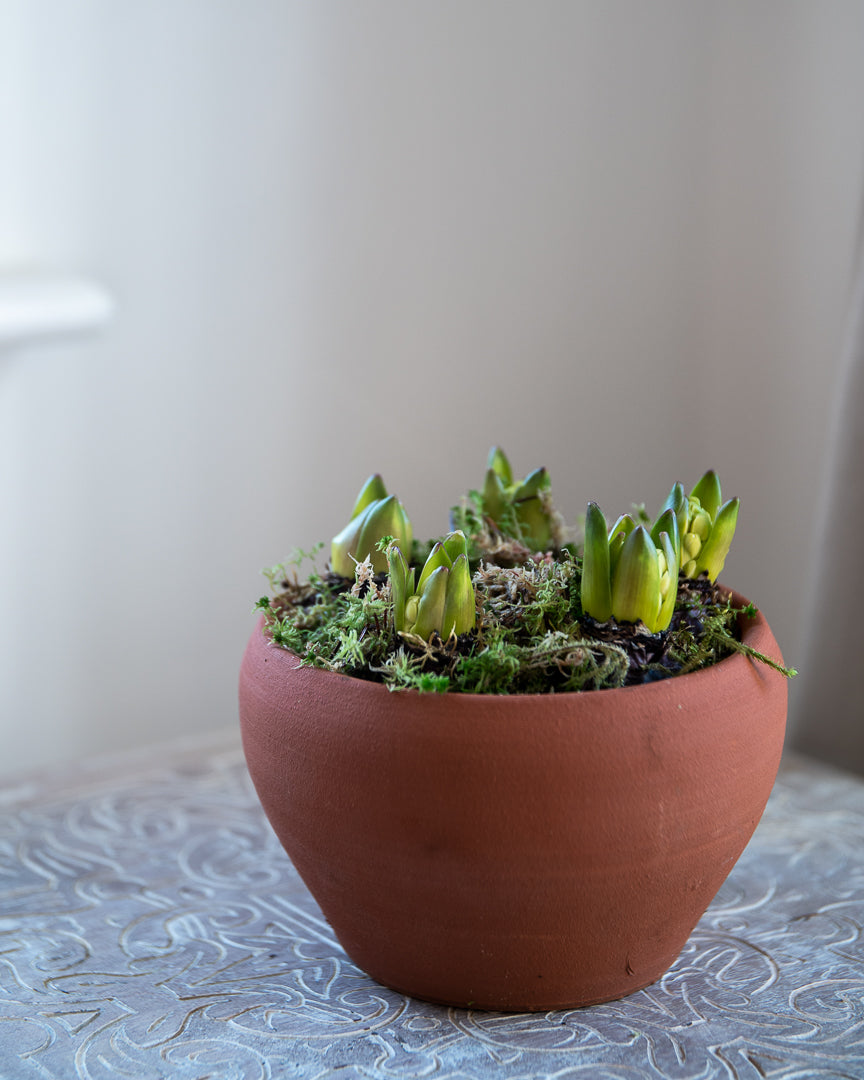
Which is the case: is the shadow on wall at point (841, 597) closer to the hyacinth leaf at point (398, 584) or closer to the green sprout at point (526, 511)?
the green sprout at point (526, 511)

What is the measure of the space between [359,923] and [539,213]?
3.14 ft

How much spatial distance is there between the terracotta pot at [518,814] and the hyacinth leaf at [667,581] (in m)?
0.04

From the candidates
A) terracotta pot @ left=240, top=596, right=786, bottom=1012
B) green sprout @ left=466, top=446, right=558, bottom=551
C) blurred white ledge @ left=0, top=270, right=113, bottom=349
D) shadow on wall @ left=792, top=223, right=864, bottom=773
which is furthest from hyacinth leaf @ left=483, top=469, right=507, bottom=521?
blurred white ledge @ left=0, top=270, right=113, bottom=349

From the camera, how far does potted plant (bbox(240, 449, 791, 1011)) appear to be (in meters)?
0.52

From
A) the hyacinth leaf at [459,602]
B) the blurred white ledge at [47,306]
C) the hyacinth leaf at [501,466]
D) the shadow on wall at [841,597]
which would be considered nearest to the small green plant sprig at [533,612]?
the hyacinth leaf at [459,602]

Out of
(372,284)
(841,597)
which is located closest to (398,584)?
(841,597)

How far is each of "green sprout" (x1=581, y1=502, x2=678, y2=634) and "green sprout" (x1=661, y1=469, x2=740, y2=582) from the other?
0.22ft

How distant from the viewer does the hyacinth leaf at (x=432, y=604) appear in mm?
551

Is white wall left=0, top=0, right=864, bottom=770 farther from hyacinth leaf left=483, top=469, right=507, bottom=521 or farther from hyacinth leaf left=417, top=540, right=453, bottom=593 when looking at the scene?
hyacinth leaf left=417, top=540, right=453, bottom=593

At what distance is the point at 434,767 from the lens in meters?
0.52

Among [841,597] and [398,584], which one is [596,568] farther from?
[841,597]

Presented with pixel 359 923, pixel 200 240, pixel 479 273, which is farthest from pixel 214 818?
pixel 479 273

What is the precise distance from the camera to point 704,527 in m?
0.65

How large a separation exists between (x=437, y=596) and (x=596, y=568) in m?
0.09
